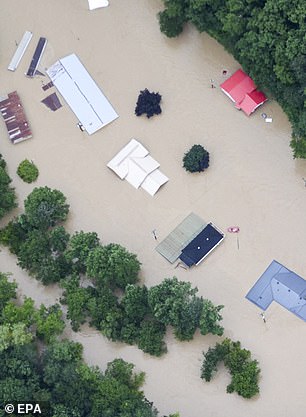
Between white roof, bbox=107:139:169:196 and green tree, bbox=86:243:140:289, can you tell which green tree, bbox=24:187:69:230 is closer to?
green tree, bbox=86:243:140:289

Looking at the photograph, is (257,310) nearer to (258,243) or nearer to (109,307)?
(258,243)

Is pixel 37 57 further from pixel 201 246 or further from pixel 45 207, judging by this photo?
pixel 201 246

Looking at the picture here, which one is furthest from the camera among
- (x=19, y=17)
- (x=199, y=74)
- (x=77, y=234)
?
(x=19, y=17)

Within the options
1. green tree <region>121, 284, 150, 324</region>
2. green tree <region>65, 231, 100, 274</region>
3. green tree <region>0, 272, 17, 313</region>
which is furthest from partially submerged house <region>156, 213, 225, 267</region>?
green tree <region>0, 272, 17, 313</region>

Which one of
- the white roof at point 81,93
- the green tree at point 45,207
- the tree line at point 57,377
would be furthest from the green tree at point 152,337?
the white roof at point 81,93

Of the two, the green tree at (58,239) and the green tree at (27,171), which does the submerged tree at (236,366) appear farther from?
the green tree at (27,171)

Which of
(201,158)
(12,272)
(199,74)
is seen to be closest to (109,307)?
(12,272)

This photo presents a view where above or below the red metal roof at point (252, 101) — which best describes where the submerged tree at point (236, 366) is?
below

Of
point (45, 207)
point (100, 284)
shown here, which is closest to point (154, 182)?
point (45, 207)
